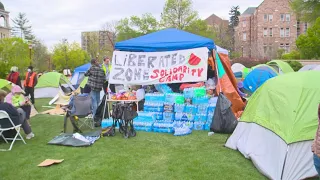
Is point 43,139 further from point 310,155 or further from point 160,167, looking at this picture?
point 310,155

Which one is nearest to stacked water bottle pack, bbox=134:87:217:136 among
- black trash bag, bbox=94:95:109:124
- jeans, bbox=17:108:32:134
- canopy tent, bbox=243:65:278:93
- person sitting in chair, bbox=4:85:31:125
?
black trash bag, bbox=94:95:109:124

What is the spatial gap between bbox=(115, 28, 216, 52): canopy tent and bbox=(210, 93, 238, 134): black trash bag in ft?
6.55

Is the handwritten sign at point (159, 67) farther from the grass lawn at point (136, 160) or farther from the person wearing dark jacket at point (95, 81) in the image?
the grass lawn at point (136, 160)

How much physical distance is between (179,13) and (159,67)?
3017 cm

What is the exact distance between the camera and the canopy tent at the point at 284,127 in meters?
3.97

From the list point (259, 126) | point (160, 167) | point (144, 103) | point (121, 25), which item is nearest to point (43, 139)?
point (144, 103)

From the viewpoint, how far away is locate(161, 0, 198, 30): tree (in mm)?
36562

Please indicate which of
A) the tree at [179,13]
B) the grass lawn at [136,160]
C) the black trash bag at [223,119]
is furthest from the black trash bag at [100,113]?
the tree at [179,13]

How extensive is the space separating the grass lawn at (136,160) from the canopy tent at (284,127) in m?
0.27

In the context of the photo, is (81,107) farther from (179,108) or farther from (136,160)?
(136,160)

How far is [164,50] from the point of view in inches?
326

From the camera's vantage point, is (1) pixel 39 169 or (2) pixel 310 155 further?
(1) pixel 39 169

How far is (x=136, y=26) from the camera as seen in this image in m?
42.1

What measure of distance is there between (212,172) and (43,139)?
3.94 meters
